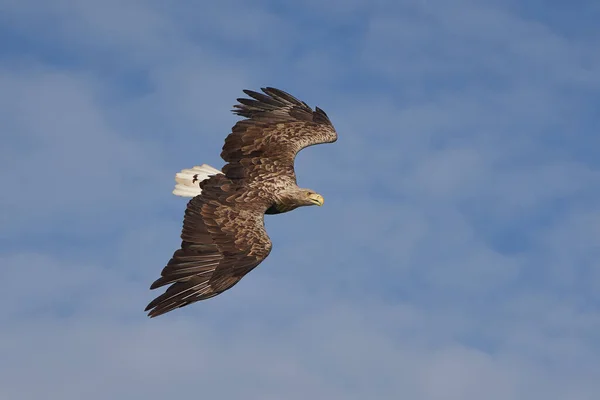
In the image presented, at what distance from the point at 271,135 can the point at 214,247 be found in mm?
4246

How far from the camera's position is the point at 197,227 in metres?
18.8

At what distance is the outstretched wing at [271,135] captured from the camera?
2094cm

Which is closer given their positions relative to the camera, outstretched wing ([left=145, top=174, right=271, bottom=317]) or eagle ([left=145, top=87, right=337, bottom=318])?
outstretched wing ([left=145, top=174, right=271, bottom=317])

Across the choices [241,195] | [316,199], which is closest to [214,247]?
[241,195]

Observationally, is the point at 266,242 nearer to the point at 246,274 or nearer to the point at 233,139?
the point at 246,274

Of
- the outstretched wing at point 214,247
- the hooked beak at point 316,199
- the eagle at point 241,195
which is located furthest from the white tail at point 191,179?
the hooked beak at point 316,199

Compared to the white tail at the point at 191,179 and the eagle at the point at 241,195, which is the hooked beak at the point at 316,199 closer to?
the eagle at the point at 241,195

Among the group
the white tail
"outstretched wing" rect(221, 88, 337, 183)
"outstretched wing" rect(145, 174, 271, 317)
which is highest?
"outstretched wing" rect(221, 88, 337, 183)

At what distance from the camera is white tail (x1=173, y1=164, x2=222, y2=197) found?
814 inches

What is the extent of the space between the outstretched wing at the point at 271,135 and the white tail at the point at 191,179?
441 millimetres

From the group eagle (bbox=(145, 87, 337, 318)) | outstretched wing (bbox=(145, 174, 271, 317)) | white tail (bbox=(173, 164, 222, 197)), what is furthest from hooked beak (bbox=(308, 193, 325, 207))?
white tail (bbox=(173, 164, 222, 197))

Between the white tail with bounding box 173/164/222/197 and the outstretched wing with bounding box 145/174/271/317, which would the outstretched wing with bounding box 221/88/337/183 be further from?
the outstretched wing with bounding box 145/174/271/317

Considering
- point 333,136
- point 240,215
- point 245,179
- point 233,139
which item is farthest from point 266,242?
point 333,136

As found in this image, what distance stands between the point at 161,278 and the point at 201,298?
A: 2.55 ft
